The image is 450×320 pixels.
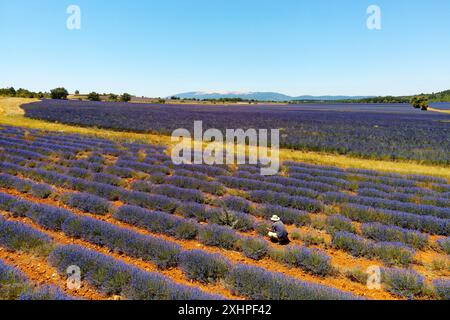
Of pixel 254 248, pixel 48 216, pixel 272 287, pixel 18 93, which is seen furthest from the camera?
pixel 18 93

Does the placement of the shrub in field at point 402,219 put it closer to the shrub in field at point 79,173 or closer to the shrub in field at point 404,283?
the shrub in field at point 404,283

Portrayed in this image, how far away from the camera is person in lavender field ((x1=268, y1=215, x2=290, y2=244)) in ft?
18.0

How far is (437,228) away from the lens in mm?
6348

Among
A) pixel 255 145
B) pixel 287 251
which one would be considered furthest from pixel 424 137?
pixel 287 251

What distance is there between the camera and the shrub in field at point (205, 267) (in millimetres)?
4273

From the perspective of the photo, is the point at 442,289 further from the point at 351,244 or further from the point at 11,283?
the point at 11,283

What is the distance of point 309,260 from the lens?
4.71m

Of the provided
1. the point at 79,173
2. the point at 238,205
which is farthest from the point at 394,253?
the point at 79,173

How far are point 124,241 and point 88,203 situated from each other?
247 centimetres

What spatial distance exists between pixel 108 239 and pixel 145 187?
3.40 m

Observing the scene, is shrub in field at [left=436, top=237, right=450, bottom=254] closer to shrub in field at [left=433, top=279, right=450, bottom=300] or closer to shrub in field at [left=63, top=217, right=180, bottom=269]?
shrub in field at [left=433, top=279, right=450, bottom=300]

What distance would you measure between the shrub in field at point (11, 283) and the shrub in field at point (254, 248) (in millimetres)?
3304
